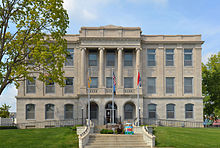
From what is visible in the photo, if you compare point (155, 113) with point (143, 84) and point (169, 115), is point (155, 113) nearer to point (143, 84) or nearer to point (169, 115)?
point (169, 115)

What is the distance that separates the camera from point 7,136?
26484mm

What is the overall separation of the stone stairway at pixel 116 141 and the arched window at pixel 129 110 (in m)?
12.9

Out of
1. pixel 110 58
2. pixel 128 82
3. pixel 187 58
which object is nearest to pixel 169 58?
pixel 187 58

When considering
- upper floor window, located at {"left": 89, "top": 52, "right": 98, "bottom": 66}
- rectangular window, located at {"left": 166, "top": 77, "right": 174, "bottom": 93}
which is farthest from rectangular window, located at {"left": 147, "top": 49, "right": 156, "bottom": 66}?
upper floor window, located at {"left": 89, "top": 52, "right": 98, "bottom": 66}

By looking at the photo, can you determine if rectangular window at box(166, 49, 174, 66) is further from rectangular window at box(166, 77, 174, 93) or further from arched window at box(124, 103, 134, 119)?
arched window at box(124, 103, 134, 119)

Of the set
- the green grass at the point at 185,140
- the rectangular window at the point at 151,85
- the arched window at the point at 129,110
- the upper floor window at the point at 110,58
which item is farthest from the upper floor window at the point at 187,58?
the green grass at the point at 185,140

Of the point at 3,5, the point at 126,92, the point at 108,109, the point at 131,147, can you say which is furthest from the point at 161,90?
the point at 3,5

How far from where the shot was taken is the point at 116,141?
2588 centimetres

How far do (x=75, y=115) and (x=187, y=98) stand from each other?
17313 millimetres

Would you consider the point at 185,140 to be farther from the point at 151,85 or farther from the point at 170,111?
the point at 151,85

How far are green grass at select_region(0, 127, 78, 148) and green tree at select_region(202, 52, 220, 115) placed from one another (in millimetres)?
31838

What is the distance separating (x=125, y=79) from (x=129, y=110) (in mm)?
4783

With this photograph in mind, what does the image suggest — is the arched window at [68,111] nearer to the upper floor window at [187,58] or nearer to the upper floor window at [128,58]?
the upper floor window at [128,58]

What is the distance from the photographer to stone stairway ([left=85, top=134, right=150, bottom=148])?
81.4 ft
